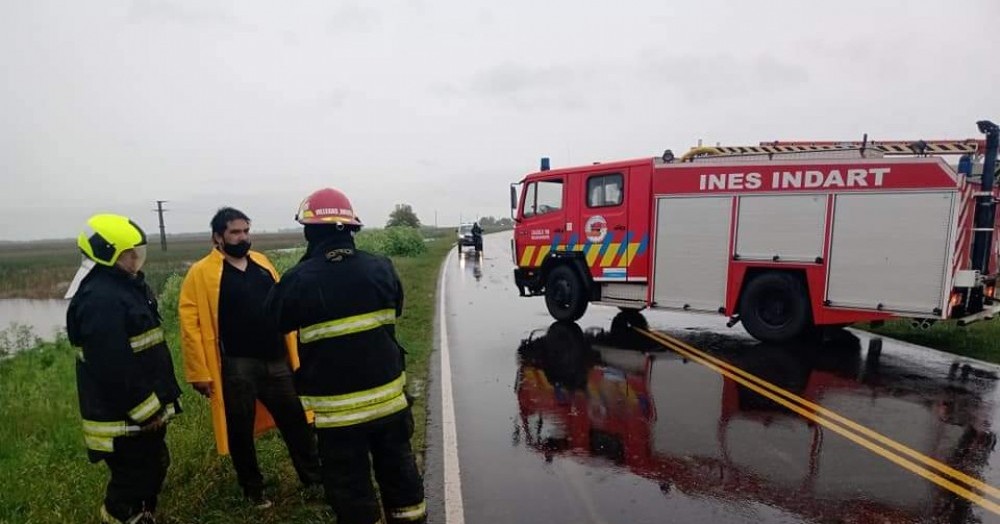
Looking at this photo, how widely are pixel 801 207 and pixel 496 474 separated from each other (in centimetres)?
595

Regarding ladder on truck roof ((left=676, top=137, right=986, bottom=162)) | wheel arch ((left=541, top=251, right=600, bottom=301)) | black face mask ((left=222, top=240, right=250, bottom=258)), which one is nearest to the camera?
black face mask ((left=222, top=240, right=250, bottom=258))

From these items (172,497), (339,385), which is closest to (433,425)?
(172,497)

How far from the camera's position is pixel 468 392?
6.14 metres

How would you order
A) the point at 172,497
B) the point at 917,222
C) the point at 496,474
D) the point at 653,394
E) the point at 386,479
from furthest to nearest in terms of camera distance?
the point at 917,222, the point at 653,394, the point at 496,474, the point at 172,497, the point at 386,479

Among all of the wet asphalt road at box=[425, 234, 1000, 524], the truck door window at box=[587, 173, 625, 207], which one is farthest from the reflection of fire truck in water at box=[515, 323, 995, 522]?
the truck door window at box=[587, 173, 625, 207]

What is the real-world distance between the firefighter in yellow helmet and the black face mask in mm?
580

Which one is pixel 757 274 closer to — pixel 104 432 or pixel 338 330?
pixel 338 330

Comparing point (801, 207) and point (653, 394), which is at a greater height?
point (801, 207)

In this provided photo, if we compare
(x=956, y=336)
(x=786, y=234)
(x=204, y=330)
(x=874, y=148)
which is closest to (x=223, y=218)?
(x=204, y=330)

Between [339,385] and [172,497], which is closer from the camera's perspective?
[339,385]

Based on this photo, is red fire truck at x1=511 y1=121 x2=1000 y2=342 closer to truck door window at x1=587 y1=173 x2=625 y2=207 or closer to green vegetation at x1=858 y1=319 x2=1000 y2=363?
truck door window at x1=587 y1=173 x2=625 y2=207

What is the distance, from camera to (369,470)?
9.26ft

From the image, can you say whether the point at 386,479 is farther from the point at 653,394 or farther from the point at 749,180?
the point at 749,180

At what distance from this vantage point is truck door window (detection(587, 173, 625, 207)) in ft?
30.6
